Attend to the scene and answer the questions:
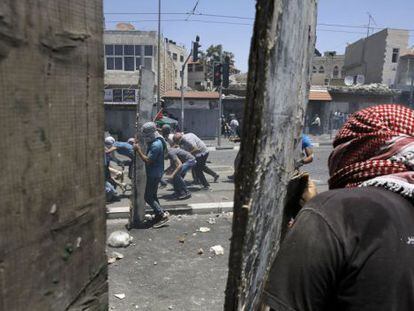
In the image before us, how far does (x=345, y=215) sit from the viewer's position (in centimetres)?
100

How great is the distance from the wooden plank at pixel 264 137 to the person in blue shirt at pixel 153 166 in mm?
5592

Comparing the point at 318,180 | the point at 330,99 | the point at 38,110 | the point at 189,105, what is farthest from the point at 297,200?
the point at 330,99

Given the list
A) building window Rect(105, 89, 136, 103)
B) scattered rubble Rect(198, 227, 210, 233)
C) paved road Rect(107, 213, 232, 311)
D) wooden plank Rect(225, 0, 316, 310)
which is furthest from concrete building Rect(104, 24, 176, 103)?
wooden plank Rect(225, 0, 316, 310)

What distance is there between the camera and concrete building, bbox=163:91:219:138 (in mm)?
27000

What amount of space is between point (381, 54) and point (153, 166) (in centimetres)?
3925

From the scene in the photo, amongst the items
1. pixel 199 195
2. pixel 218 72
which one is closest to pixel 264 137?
pixel 199 195

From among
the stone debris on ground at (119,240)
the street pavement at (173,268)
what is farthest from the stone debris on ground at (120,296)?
the stone debris on ground at (119,240)

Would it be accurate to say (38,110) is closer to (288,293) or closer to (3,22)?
(3,22)

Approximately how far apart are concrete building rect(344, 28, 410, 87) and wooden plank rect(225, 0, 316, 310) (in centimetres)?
4098

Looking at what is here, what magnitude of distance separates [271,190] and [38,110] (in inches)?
24.2

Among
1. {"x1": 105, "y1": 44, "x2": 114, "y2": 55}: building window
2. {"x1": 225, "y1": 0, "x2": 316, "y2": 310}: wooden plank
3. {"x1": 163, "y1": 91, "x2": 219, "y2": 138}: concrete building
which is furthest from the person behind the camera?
{"x1": 105, "y1": 44, "x2": 114, "y2": 55}: building window

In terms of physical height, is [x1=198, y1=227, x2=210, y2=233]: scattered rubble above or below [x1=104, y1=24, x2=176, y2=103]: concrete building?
below

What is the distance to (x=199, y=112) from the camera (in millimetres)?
27062

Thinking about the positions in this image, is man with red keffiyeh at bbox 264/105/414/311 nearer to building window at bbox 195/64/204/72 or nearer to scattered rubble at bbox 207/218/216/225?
scattered rubble at bbox 207/218/216/225
